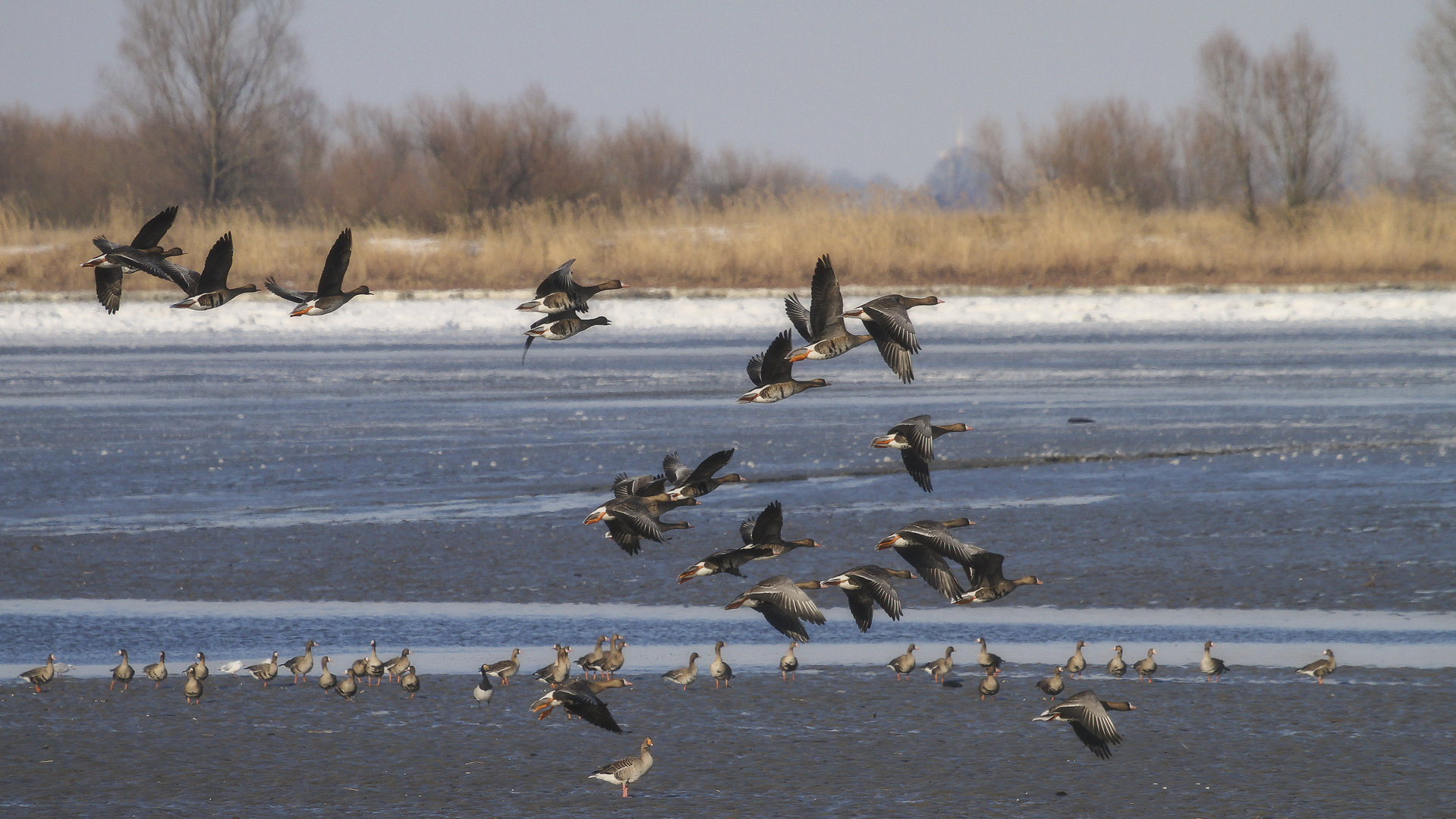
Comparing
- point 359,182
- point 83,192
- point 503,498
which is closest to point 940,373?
point 503,498

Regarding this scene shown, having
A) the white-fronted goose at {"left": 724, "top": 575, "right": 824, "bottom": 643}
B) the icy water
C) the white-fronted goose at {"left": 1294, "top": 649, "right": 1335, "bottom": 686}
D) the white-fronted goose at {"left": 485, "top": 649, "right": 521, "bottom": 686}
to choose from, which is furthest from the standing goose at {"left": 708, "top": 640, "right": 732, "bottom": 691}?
the white-fronted goose at {"left": 1294, "top": 649, "right": 1335, "bottom": 686}

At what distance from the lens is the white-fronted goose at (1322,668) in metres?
6.12

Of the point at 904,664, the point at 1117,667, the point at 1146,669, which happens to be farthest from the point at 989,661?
the point at 1146,669

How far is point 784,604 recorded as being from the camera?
4406 millimetres

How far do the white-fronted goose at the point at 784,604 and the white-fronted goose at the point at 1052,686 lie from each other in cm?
186

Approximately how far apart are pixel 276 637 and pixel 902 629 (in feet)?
9.86

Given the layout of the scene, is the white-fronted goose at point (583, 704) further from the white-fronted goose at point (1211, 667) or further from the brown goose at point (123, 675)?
the white-fronted goose at point (1211, 667)

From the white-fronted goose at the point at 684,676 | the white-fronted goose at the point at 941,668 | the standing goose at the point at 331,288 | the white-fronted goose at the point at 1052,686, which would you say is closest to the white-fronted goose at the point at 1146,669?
the white-fronted goose at the point at 1052,686

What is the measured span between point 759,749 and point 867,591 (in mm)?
1172

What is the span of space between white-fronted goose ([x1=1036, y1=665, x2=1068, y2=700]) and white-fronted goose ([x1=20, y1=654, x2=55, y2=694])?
4.08 meters

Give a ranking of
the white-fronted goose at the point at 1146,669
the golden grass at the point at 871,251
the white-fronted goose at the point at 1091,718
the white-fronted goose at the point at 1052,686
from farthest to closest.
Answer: the golden grass at the point at 871,251 < the white-fronted goose at the point at 1146,669 < the white-fronted goose at the point at 1052,686 < the white-fronted goose at the point at 1091,718

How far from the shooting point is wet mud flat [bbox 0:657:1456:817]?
16.3ft

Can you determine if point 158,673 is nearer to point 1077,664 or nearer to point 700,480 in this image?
point 700,480

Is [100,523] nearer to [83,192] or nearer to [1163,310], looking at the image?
[1163,310]
